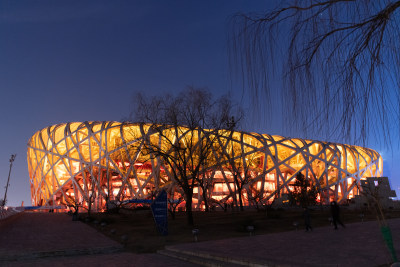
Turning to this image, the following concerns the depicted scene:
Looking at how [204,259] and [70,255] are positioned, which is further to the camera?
[70,255]

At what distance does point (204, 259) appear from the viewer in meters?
8.20

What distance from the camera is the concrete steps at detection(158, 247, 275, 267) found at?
7.03m

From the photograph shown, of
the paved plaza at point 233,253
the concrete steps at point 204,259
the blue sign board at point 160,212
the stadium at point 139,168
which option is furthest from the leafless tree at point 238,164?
the paved plaza at point 233,253

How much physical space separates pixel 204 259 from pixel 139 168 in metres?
43.6

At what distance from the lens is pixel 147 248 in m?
12.2

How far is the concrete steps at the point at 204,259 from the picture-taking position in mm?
7027

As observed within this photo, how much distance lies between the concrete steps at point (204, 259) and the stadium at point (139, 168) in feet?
114

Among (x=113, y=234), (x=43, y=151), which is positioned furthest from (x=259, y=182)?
(x=113, y=234)

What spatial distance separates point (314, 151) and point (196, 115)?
156ft

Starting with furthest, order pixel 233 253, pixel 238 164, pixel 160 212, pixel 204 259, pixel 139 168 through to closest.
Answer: pixel 139 168, pixel 238 164, pixel 160 212, pixel 233 253, pixel 204 259

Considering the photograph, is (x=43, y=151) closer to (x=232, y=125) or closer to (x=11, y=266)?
(x=232, y=125)

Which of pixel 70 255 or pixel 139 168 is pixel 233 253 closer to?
pixel 70 255

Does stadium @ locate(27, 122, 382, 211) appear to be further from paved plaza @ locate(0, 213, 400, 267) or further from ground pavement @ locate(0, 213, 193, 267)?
paved plaza @ locate(0, 213, 400, 267)

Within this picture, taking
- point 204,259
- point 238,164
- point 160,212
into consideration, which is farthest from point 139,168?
point 204,259
